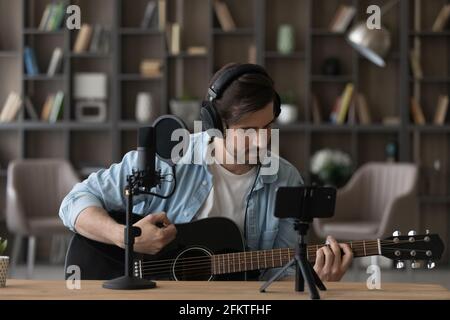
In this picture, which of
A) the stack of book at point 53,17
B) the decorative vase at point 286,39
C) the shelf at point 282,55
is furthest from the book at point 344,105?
the stack of book at point 53,17

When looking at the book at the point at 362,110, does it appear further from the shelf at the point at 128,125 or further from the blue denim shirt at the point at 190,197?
the blue denim shirt at the point at 190,197

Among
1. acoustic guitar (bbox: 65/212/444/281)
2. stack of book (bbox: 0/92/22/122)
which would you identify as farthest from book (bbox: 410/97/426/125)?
acoustic guitar (bbox: 65/212/444/281)

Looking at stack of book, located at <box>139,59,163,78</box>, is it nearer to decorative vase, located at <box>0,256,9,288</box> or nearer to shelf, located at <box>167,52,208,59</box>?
shelf, located at <box>167,52,208,59</box>

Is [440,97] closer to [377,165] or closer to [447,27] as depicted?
[447,27]

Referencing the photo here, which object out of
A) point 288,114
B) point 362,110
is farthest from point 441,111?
point 288,114

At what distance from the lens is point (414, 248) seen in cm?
215

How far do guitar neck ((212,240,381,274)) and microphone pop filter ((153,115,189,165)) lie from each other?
0.35 meters

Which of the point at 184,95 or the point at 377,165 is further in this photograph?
the point at 184,95

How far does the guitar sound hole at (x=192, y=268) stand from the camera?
7.93 feet

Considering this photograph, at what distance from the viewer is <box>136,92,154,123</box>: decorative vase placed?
7.25m

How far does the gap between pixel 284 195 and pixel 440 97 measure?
5.66m

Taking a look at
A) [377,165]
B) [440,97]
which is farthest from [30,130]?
[440,97]

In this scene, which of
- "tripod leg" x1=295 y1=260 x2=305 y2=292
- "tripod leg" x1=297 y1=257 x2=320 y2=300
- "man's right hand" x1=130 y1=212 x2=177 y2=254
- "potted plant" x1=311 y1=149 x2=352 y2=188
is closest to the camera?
"tripod leg" x1=297 y1=257 x2=320 y2=300

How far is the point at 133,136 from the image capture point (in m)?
7.51
